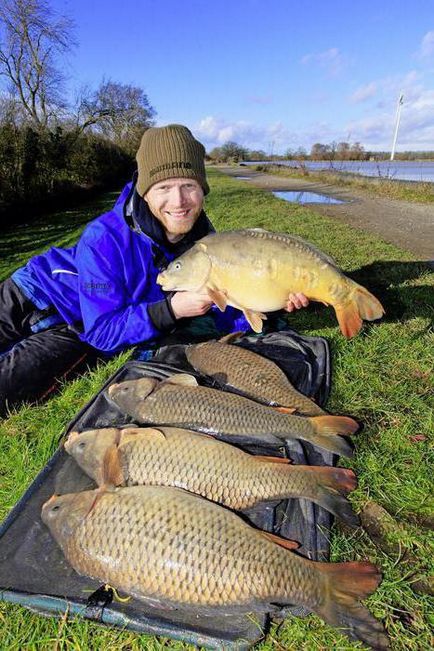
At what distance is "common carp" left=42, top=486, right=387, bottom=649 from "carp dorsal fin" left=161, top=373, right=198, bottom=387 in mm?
602

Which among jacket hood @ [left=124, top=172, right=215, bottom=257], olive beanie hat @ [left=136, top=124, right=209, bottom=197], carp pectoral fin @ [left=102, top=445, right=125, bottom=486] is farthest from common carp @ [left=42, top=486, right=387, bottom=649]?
olive beanie hat @ [left=136, top=124, right=209, bottom=197]

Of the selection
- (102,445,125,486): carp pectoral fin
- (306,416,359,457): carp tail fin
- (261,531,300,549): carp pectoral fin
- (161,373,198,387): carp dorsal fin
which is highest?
(161,373,198,387): carp dorsal fin

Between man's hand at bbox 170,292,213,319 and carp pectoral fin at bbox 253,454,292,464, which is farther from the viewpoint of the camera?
man's hand at bbox 170,292,213,319

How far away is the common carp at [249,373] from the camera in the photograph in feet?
5.68

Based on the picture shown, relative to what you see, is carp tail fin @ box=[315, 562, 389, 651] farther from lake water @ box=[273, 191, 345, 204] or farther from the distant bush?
lake water @ box=[273, 191, 345, 204]

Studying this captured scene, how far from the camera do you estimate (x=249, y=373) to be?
1872 millimetres

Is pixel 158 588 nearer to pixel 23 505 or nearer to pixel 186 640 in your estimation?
pixel 186 640

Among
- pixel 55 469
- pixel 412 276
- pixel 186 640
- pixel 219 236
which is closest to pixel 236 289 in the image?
pixel 219 236

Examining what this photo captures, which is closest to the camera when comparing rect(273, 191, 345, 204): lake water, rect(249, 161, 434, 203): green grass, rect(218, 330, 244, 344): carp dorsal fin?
rect(218, 330, 244, 344): carp dorsal fin

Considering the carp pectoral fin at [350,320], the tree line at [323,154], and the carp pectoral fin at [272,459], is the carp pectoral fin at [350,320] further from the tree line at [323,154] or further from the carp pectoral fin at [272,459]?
the tree line at [323,154]

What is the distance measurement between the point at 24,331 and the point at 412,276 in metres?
3.15

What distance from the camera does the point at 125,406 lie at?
1.67 meters

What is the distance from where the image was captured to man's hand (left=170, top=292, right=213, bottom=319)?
1.96m

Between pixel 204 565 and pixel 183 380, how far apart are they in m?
0.80
